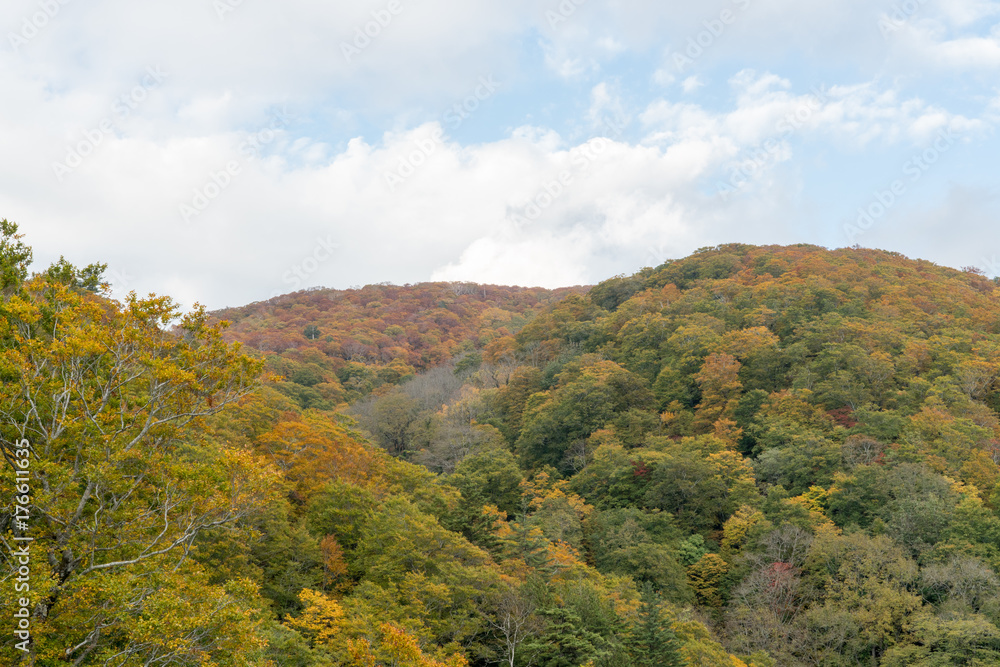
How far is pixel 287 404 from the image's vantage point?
3106 cm

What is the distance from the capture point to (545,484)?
3519cm

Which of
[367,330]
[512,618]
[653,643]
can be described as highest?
[367,330]

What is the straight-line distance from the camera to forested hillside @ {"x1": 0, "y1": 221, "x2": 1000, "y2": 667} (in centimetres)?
856

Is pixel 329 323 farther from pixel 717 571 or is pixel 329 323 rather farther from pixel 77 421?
pixel 77 421

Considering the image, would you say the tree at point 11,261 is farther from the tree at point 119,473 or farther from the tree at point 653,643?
the tree at point 653,643

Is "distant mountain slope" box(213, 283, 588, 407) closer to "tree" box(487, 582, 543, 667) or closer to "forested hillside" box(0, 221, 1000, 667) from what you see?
"forested hillside" box(0, 221, 1000, 667)

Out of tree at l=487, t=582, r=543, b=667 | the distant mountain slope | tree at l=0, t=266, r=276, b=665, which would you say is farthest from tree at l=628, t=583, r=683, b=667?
the distant mountain slope

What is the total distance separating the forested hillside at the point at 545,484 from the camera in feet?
28.1

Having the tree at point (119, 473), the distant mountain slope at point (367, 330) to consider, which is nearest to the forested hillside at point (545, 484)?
the tree at point (119, 473)

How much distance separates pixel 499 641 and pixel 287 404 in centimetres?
1764

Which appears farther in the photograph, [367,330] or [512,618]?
[367,330]
